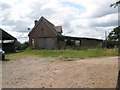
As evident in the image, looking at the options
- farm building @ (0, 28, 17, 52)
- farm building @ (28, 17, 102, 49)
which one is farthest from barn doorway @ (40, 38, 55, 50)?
farm building @ (0, 28, 17, 52)

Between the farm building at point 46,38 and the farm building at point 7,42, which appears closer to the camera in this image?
the farm building at point 7,42

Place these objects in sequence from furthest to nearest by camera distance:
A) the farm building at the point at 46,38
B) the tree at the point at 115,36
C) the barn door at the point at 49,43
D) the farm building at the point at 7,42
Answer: the farm building at the point at 46,38, the barn door at the point at 49,43, the farm building at the point at 7,42, the tree at the point at 115,36

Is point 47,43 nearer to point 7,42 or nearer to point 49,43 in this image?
point 49,43

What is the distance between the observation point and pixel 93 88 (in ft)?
15.3

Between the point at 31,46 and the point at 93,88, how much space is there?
82.0 ft

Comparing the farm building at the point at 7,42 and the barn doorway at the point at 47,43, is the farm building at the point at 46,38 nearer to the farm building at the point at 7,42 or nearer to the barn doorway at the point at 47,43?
the barn doorway at the point at 47,43

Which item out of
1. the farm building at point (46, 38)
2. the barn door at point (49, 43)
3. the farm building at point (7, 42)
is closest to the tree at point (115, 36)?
the farm building at point (46, 38)

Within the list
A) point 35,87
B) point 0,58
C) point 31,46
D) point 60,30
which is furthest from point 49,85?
point 60,30

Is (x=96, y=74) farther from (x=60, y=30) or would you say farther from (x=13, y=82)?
(x=60, y=30)

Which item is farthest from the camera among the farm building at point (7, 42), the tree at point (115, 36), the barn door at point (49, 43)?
the barn door at point (49, 43)

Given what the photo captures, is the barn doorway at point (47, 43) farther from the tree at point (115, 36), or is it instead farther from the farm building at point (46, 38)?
the tree at point (115, 36)

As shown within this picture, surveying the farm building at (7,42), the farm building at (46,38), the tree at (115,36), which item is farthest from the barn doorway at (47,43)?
the tree at (115,36)

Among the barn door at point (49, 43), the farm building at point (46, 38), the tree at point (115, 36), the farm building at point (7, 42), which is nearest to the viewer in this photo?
the tree at point (115, 36)

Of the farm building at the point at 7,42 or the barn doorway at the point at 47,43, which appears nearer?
the farm building at the point at 7,42
